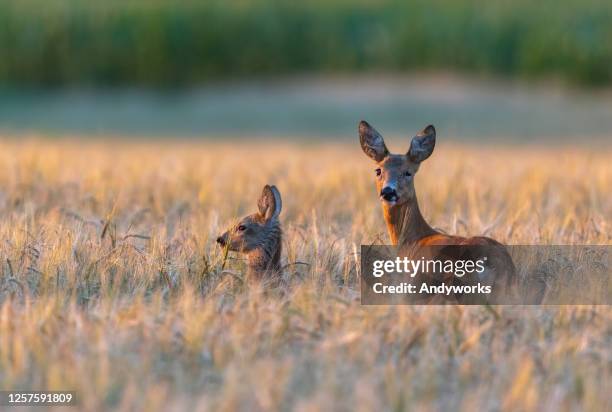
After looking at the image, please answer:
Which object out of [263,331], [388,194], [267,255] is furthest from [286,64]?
Result: [263,331]

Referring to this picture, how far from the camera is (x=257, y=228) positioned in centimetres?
650

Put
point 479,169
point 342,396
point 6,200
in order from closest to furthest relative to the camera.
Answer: point 342,396
point 6,200
point 479,169

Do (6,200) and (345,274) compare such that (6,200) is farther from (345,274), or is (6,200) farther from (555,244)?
(555,244)

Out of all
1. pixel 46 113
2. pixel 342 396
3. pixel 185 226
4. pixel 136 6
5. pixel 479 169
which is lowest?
→ pixel 342 396

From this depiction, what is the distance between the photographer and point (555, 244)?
7.24m

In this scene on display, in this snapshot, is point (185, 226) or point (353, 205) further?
point (353, 205)

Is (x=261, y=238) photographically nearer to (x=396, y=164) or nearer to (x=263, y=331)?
(x=396, y=164)

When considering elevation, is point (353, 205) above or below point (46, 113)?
below

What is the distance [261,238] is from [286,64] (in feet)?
80.6

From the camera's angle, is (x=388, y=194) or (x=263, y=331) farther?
(x=388, y=194)

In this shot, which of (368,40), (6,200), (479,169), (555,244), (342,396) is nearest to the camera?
(342,396)

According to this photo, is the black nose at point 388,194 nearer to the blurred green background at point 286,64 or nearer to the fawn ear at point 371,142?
the fawn ear at point 371,142

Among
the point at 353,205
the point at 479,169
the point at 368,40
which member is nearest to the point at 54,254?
the point at 353,205

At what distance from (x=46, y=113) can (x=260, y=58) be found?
616 centimetres
